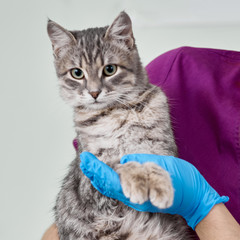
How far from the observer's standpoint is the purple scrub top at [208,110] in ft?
5.28

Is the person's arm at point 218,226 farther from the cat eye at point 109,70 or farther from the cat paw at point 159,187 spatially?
the cat eye at point 109,70

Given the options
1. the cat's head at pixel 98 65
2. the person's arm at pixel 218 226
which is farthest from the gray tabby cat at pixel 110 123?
the person's arm at pixel 218 226

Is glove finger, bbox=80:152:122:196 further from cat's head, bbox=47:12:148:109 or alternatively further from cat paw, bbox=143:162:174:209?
cat's head, bbox=47:12:148:109

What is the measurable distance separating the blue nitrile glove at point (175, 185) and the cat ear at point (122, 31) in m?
0.67

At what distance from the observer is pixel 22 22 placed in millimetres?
2316

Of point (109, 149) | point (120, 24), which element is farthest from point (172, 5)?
point (109, 149)

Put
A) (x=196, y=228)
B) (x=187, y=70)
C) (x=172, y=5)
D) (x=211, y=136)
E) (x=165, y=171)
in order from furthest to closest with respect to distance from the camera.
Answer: (x=172, y=5), (x=187, y=70), (x=211, y=136), (x=196, y=228), (x=165, y=171)

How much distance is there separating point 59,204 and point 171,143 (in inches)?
27.6

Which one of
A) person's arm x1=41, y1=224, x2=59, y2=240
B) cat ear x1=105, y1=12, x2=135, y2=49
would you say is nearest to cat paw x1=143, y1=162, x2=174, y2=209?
cat ear x1=105, y1=12, x2=135, y2=49

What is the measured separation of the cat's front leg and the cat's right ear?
780mm

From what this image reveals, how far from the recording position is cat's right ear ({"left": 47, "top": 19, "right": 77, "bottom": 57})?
1478mm

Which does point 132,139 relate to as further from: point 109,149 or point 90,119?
point 90,119

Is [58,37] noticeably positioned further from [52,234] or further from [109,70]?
[52,234]

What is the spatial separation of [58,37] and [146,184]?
3.08ft
